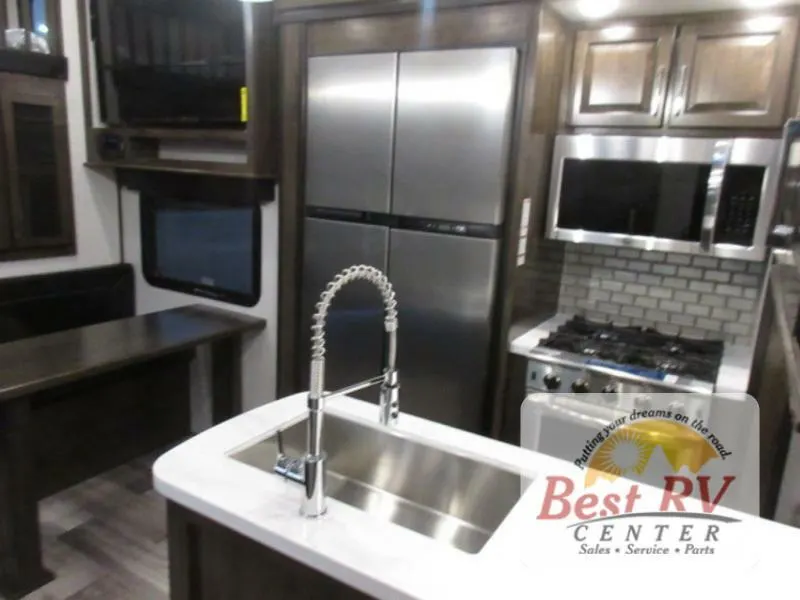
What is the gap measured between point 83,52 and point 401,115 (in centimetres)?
195

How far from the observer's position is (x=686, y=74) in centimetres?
210

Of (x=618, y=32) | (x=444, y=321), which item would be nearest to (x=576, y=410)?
(x=444, y=321)

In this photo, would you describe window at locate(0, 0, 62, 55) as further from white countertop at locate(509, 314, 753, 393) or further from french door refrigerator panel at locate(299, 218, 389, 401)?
white countertop at locate(509, 314, 753, 393)

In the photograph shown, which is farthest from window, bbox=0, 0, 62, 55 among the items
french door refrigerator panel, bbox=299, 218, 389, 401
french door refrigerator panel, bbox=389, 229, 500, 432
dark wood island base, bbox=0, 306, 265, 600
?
french door refrigerator panel, bbox=389, 229, 500, 432

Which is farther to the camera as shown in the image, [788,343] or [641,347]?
[641,347]

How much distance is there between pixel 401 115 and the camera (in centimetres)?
230

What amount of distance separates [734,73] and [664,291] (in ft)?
2.93

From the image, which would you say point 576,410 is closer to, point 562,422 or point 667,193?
point 562,422

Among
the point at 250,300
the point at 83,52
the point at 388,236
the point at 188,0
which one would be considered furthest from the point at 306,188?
the point at 83,52

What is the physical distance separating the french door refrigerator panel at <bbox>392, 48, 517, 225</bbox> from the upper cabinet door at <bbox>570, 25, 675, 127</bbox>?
417mm

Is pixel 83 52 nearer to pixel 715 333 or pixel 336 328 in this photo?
pixel 336 328

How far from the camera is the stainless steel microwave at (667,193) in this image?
2.02 metres

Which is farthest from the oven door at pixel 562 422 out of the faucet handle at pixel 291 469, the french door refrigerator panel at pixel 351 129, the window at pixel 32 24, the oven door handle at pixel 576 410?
the window at pixel 32 24

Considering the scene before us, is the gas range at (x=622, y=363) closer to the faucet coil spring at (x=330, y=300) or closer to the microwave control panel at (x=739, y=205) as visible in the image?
the microwave control panel at (x=739, y=205)
